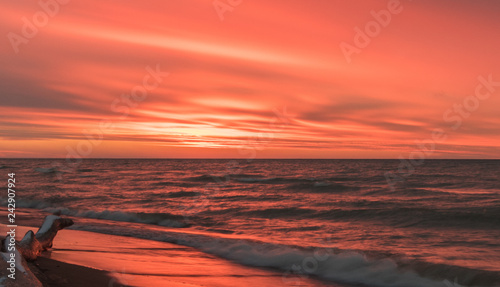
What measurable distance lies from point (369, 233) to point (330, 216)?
4.72 metres

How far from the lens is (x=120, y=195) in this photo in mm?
31266

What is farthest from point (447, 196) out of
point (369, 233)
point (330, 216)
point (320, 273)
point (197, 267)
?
point (197, 267)

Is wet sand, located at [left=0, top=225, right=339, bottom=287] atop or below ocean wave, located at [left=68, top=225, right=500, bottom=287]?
atop

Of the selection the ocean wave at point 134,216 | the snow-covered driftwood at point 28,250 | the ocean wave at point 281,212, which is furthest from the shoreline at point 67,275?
the ocean wave at point 281,212

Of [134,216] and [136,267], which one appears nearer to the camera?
[136,267]

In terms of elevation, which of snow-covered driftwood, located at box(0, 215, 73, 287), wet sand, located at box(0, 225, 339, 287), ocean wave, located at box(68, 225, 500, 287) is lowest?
ocean wave, located at box(68, 225, 500, 287)

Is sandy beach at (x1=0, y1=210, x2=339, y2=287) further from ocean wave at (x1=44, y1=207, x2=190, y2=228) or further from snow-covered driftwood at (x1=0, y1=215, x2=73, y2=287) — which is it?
ocean wave at (x1=44, y1=207, x2=190, y2=228)

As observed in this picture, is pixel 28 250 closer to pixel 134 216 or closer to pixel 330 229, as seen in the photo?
pixel 330 229

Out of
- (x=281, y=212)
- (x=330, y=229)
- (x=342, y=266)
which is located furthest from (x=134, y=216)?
(x=342, y=266)

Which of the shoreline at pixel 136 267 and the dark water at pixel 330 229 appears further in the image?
the dark water at pixel 330 229

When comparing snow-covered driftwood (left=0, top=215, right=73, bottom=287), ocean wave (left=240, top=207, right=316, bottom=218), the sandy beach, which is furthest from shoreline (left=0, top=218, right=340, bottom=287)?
ocean wave (left=240, top=207, right=316, bottom=218)

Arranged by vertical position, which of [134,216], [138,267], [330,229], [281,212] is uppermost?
[134,216]

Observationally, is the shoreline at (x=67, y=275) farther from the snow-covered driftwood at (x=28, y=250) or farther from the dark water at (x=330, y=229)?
the dark water at (x=330, y=229)

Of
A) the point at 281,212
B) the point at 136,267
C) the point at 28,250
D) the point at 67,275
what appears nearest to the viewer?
the point at 67,275
